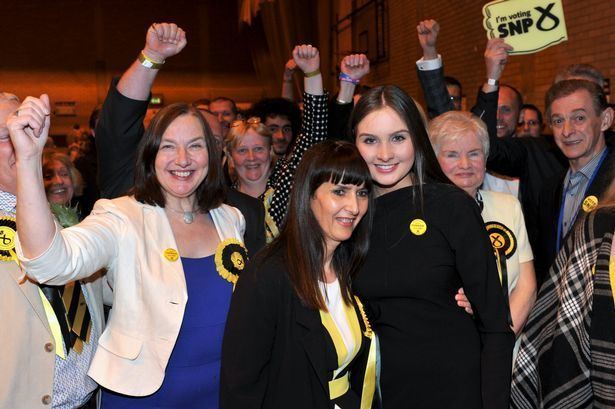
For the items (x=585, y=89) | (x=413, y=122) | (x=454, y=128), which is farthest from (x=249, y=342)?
(x=585, y=89)

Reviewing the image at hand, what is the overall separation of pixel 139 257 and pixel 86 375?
1.62 ft

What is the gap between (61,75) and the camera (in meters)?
16.0

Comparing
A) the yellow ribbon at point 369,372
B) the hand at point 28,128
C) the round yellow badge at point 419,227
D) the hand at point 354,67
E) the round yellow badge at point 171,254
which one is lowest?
the yellow ribbon at point 369,372

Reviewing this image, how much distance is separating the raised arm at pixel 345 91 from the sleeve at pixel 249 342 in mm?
1390

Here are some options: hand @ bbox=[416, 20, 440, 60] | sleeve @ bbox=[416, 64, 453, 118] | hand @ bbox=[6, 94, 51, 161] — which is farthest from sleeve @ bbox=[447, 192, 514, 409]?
hand @ bbox=[416, 20, 440, 60]

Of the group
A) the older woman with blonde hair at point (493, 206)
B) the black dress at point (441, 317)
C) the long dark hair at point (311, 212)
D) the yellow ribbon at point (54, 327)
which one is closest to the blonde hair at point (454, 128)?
the older woman with blonde hair at point (493, 206)

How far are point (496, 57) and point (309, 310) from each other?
228 centimetres

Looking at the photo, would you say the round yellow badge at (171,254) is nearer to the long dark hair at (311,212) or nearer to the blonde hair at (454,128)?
the long dark hair at (311,212)

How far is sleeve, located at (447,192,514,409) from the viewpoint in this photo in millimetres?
2268

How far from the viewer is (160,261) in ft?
7.48

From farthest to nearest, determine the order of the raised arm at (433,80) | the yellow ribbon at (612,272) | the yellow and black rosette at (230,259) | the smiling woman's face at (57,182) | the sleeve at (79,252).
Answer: the smiling woman's face at (57,182), the raised arm at (433,80), the yellow and black rosette at (230,259), the sleeve at (79,252), the yellow ribbon at (612,272)

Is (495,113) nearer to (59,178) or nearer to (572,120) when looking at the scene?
(572,120)

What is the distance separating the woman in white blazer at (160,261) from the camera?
2.01 metres

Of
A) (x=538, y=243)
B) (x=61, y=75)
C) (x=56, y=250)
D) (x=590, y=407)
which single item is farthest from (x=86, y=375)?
(x=61, y=75)
